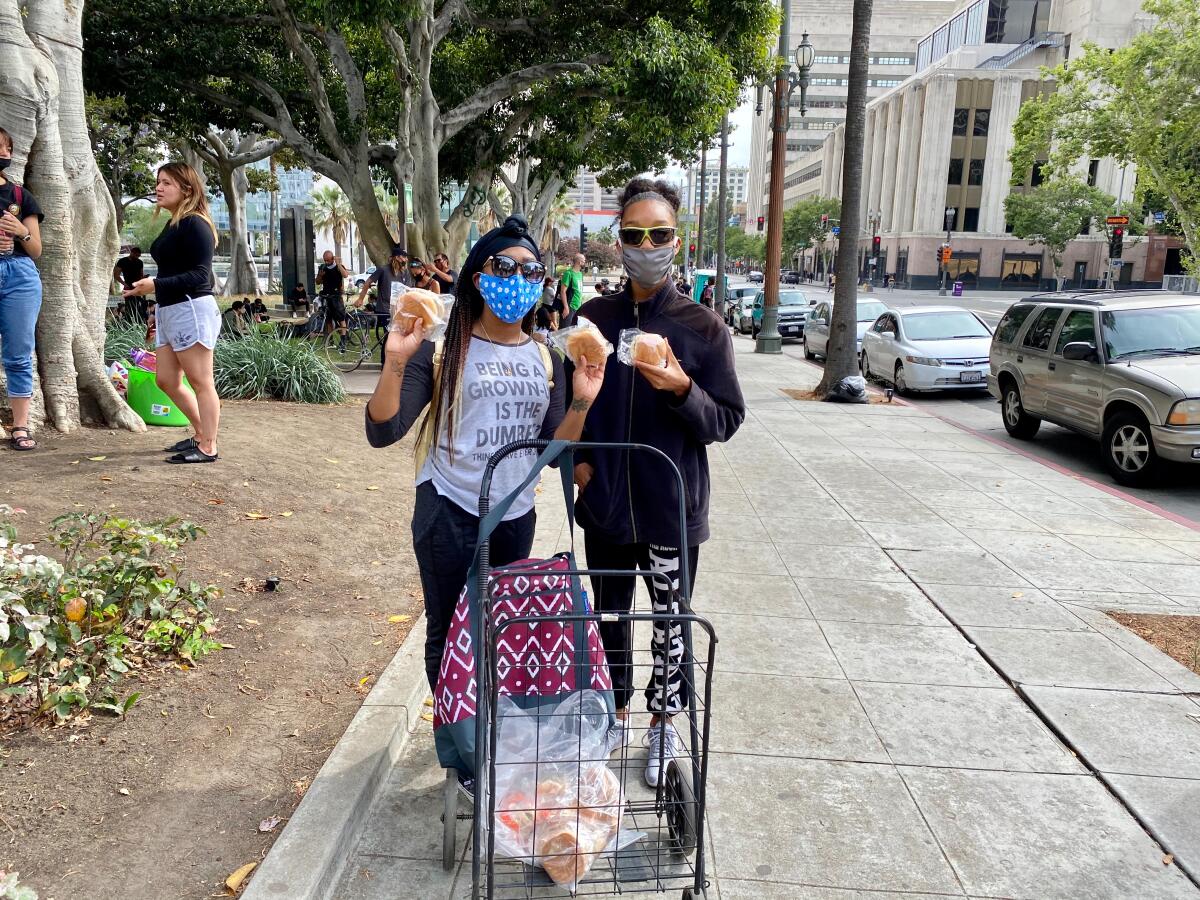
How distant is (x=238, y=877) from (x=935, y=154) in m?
83.0

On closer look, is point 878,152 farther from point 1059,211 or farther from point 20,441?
point 20,441

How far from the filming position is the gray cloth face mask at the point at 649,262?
291 centimetres

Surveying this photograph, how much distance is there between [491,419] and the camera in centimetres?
271

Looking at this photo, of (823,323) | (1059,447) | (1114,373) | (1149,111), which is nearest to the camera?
(1114,373)

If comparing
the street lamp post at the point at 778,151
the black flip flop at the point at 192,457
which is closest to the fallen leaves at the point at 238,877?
the black flip flop at the point at 192,457

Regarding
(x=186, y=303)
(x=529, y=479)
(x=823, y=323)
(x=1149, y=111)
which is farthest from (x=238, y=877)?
(x=1149, y=111)

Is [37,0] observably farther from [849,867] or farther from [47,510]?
[849,867]

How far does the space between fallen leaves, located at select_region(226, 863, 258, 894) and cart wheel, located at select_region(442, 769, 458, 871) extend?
55 centimetres

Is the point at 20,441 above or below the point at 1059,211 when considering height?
below

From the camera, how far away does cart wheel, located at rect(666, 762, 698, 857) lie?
2395 millimetres

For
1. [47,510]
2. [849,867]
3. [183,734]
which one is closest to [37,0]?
[47,510]

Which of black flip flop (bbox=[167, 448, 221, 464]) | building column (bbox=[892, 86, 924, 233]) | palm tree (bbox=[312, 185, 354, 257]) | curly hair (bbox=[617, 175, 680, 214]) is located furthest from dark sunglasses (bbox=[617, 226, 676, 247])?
building column (bbox=[892, 86, 924, 233])

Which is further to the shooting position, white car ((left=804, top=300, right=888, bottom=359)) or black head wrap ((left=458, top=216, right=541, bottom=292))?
white car ((left=804, top=300, right=888, bottom=359))

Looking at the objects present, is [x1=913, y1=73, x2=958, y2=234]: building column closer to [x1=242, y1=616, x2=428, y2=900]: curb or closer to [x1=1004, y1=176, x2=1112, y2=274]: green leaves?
[x1=1004, y1=176, x2=1112, y2=274]: green leaves
